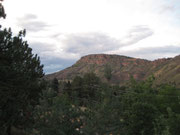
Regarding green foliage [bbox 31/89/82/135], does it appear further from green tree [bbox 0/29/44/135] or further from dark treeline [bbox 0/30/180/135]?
green tree [bbox 0/29/44/135]

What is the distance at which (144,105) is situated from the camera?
1298cm

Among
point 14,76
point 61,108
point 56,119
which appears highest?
point 14,76

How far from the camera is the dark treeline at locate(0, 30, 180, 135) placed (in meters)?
5.77

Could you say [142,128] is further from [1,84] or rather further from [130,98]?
[1,84]

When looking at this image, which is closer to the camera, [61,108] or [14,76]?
[61,108]

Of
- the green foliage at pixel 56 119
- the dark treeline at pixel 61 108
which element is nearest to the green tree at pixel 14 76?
the dark treeline at pixel 61 108

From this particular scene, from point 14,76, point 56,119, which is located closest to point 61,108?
point 56,119

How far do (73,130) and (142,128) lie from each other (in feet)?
29.3

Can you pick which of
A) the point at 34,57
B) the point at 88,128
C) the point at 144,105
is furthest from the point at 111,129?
the point at 34,57

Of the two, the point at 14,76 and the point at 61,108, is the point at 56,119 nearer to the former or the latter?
the point at 61,108

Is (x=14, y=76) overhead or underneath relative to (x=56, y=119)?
overhead

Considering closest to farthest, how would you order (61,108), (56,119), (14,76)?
(56,119) < (61,108) < (14,76)

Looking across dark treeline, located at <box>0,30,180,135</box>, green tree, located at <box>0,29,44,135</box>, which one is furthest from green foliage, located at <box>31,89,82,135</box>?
green tree, located at <box>0,29,44,135</box>

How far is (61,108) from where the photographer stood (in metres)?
5.85
